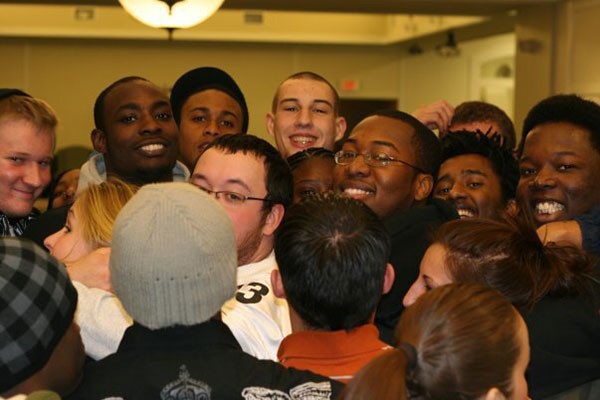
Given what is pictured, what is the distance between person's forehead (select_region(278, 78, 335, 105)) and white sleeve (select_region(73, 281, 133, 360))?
1626 mm

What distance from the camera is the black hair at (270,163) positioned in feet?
7.61

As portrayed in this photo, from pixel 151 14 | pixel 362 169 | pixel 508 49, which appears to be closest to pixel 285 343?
pixel 362 169

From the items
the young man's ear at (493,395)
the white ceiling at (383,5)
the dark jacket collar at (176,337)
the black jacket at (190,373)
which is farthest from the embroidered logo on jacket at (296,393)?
the white ceiling at (383,5)

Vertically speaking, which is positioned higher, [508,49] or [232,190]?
[508,49]

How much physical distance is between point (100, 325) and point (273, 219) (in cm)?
68

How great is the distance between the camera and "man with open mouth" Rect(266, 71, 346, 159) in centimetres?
323

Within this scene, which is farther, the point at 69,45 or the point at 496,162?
the point at 69,45

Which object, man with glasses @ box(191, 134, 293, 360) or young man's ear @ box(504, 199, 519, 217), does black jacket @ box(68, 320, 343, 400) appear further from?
young man's ear @ box(504, 199, 519, 217)

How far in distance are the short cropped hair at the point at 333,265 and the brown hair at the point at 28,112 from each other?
1271 millimetres

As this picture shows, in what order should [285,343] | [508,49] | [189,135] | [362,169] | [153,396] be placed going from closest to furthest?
[153,396], [285,343], [362,169], [189,135], [508,49]

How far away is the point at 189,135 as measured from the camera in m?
3.26

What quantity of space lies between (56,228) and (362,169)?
1.03m

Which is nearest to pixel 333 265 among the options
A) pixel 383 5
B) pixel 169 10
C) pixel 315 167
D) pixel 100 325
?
pixel 100 325

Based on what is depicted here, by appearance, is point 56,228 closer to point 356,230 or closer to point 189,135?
point 189,135
